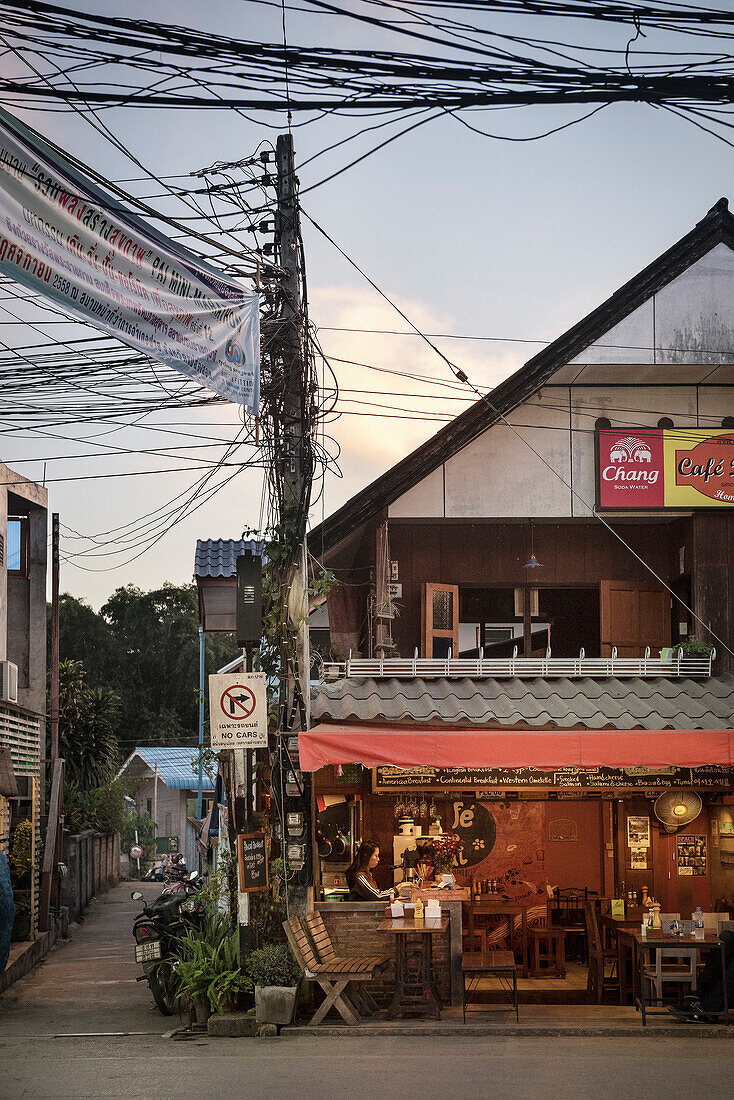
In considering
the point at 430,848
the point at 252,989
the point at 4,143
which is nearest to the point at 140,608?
the point at 430,848

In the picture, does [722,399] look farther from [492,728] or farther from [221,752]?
[221,752]

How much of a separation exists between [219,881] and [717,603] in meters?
7.45

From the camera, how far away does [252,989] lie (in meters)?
12.1

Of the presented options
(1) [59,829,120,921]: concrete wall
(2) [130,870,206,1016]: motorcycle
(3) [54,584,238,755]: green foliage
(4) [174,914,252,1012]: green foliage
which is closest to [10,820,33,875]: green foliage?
(1) [59,829,120,921]: concrete wall

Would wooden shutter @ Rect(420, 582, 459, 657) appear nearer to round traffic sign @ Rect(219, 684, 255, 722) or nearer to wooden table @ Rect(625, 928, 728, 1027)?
round traffic sign @ Rect(219, 684, 255, 722)

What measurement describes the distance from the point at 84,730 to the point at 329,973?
2145cm

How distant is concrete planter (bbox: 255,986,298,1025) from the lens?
11734 millimetres

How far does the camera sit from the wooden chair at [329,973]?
38.7 feet

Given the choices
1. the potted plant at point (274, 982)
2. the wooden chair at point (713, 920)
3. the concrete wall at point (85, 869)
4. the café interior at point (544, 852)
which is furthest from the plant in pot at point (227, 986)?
the concrete wall at point (85, 869)

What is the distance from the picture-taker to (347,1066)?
10.2 m

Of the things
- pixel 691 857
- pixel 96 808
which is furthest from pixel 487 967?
pixel 96 808

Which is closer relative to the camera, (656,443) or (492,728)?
(492,728)

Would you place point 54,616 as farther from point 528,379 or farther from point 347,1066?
point 347,1066

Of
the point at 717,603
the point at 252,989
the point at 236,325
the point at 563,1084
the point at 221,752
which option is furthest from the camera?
the point at 717,603
